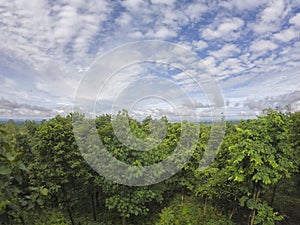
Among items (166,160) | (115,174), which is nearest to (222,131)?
(166,160)

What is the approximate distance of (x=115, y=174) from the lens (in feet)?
39.8

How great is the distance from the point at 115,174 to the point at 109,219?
6.17 metres

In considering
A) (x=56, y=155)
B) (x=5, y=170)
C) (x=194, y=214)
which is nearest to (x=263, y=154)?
(x=194, y=214)

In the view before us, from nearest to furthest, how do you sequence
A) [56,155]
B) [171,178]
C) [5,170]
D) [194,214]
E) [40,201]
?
[5,170], [40,201], [56,155], [194,214], [171,178]

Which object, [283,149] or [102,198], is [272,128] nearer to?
[283,149]

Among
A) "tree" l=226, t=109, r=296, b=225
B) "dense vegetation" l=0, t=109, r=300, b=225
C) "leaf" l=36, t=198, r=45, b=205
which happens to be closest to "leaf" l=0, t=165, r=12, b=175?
"dense vegetation" l=0, t=109, r=300, b=225

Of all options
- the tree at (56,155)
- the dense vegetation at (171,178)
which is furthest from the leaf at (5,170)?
the tree at (56,155)

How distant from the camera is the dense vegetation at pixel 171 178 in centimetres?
946

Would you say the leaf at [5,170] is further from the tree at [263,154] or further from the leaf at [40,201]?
the tree at [263,154]

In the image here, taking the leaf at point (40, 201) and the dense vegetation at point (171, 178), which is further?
the dense vegetation at point (171, 178)

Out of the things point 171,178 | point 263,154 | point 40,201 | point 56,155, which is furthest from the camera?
point 171,178

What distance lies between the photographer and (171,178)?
57.2 ft

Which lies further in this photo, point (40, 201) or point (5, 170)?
point (40, 201)

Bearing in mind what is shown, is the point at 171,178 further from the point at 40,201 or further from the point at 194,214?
the point at 40,201
